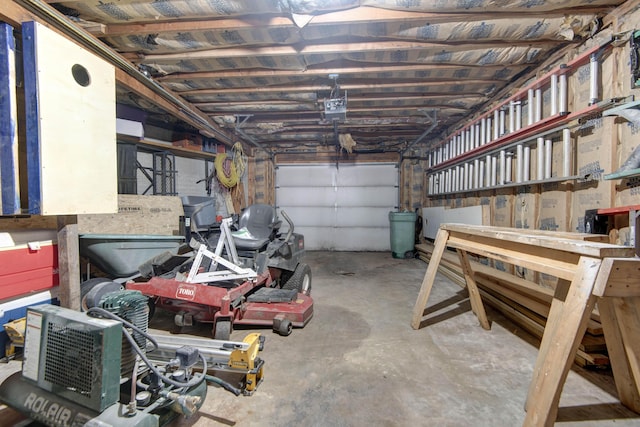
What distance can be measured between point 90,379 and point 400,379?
1.72 meters

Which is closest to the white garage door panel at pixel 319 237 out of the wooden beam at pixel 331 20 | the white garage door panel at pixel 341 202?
the white garage door panel at pixel 341 202

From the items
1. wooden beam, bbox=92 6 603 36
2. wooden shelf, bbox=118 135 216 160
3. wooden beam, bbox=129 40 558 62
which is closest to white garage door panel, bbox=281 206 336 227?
wooden shelf, bbox=118 135 216 160

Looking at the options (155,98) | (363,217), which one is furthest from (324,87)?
(363,217)

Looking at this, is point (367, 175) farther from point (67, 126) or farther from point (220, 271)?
point (67, 126)

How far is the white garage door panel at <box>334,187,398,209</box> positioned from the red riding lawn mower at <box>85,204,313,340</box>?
392cm

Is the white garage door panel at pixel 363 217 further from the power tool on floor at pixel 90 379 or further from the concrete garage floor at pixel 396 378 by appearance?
the power tool on floor at pixel 90 379

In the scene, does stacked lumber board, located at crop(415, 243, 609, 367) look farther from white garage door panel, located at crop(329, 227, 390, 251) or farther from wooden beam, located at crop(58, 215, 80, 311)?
wooden beam, located at crop(58, 215, 80, 311)

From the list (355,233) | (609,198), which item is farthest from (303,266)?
(355,233)

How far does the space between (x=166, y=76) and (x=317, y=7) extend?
7.20 feet

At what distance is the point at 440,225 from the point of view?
2830mm

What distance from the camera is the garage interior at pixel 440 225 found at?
1.56 metres

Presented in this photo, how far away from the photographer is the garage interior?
1.56m

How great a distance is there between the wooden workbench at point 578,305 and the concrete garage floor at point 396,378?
252 mm

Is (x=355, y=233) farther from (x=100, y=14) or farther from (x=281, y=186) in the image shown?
(x=100, y=14)
